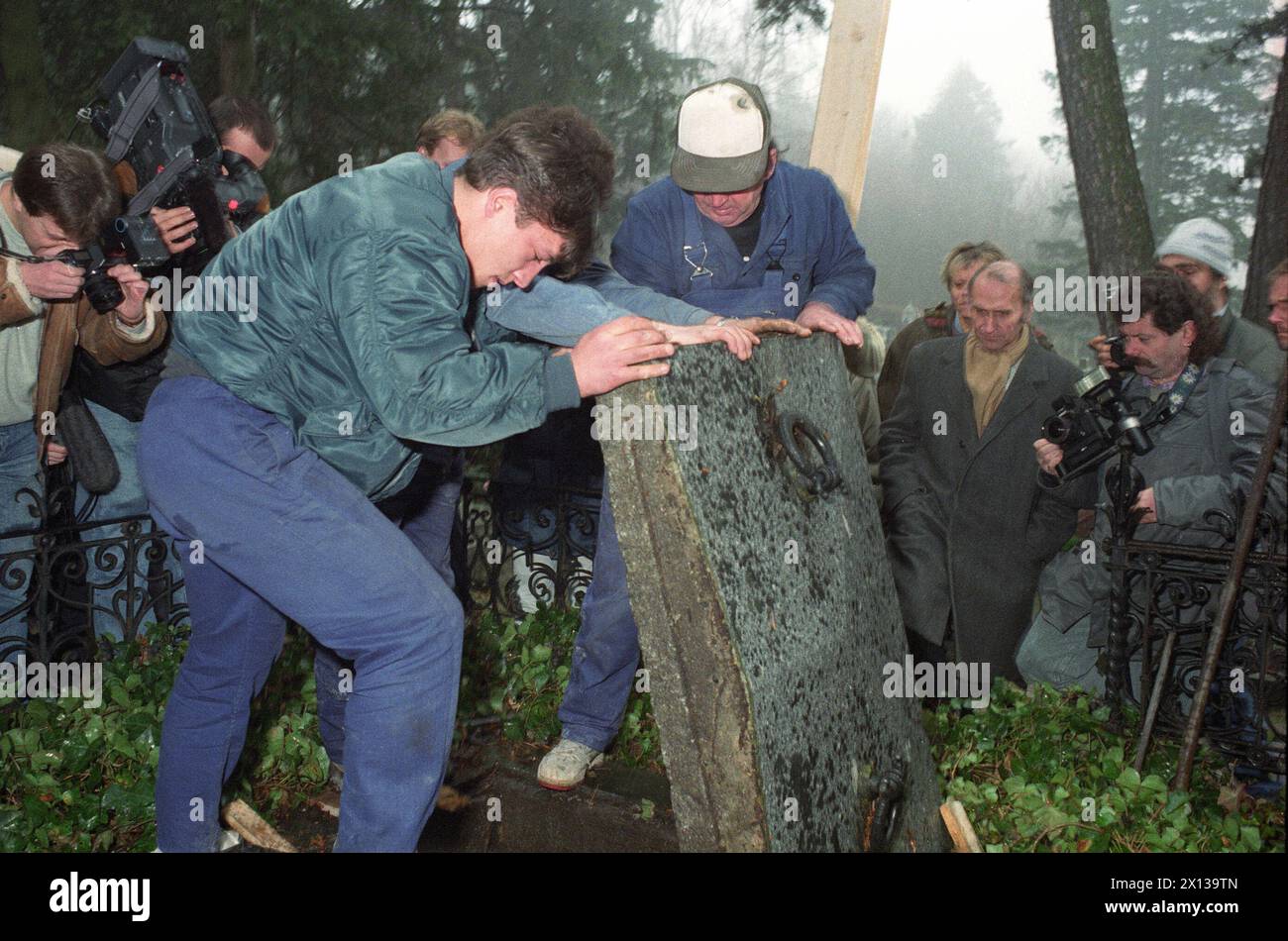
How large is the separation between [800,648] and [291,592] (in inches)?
44.5

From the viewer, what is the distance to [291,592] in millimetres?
2320

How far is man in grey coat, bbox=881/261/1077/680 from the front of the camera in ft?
14.4

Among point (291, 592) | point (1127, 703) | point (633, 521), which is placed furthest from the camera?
point (1127, 703)

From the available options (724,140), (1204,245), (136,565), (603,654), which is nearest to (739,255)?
(724,140)

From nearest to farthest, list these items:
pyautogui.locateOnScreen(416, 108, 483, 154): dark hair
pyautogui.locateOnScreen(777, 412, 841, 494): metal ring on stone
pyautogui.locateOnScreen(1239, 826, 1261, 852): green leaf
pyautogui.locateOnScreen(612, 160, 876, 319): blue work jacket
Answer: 1. pyautogui.locateOnScreen(777, 412, 841, 494): metal ring on stone
2. pyautogui.locateOnScreen(1239, 826, 1261, 852): green leaf
3. pyautogui.locateOnScreen(612, 160, 876, 319): blue work jacket
4. pyautogui.locateOnScreen(416, 108, 483, 154): dark hair

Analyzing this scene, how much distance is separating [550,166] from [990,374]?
9.50 ft

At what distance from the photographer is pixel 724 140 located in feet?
11.1

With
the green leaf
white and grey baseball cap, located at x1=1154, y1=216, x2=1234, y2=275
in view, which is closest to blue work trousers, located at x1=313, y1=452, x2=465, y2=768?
the green leaf

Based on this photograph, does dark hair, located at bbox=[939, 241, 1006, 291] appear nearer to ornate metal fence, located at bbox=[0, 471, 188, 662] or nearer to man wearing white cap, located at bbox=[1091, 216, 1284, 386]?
man wearing white cap, located at bbox=[1091, 216, 1284, 386]

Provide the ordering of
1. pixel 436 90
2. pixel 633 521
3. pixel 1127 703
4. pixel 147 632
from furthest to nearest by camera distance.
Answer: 1. pixel 436 90
2. pixel 147 632
3. pixel 1127 703
4. pixel 633 521

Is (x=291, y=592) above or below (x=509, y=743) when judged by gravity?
above

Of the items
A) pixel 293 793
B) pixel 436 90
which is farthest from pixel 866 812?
pixel 436 90

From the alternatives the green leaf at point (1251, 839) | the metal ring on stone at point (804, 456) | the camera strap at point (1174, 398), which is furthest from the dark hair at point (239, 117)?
the green leaf at point (1251, 839)

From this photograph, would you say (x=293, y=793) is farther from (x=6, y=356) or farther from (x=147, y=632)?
(x=6, y=356)
